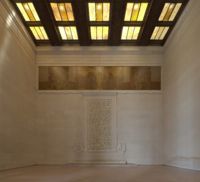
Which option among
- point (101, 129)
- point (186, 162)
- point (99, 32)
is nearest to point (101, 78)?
point (101, 129)

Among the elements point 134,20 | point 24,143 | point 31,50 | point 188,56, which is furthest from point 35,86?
point 188,56

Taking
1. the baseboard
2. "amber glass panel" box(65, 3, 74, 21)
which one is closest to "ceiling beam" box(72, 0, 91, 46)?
"amber glass panel" box(65, 3, 74, 21)

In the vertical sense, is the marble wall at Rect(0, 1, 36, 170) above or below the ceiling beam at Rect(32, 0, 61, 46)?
below

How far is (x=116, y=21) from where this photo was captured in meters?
16.6

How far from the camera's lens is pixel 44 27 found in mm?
17406

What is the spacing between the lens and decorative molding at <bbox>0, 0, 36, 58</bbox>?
14117 mm

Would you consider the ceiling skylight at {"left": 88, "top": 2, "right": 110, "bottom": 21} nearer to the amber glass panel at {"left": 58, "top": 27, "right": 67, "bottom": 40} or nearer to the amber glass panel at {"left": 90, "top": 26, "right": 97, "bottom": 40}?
the amber glass panel at {"left": 90, "top": 26, "right": 97, "bottom": 40}

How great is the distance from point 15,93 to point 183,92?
705 cm

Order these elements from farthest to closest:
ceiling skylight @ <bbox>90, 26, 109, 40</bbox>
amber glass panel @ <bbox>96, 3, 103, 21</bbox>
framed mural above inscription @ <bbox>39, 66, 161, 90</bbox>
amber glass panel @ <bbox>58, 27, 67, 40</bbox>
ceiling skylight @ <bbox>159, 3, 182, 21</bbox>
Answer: framed mural above inscription @ <bbox>39, 66, 161, 90</bbox> → amber glass panel @ <bbox>58, 27, 67, 40</bbox> → ceiling skylight @ <bbox>90, 26, 109, 40</bbox> → amber glass panel @ <bbox>96, 3, 103, 21</bbox> → ceiling skylight @ <bbox>159, 3, 182, 21</bbox>

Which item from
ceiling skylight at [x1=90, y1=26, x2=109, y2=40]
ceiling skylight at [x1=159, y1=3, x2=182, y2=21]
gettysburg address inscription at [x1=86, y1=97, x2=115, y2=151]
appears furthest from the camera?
gettysburg address inscription at [x1=86, y1=97, x2=115, y2=151]

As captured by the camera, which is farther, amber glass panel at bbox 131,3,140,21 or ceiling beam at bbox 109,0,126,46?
amber glass panel at bbox 131,3,140,21

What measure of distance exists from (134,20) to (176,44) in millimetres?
2211

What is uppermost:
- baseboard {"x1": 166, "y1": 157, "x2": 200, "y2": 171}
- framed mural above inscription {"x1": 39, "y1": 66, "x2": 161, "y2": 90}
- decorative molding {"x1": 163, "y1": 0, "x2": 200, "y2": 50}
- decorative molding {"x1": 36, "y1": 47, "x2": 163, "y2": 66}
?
decorative molding {"x1": 163, "y1": 0, "x2": 200, "y2": 50}

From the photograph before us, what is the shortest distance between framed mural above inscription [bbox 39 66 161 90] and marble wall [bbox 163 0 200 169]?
913 millimetres
